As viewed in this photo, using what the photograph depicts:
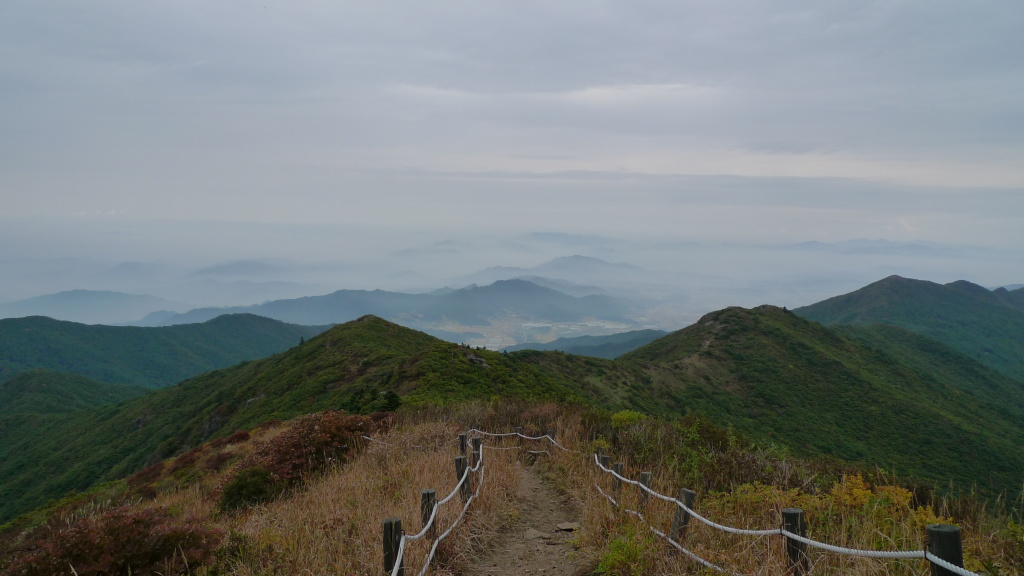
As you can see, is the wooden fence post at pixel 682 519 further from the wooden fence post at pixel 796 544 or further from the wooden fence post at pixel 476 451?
A: the wooden fence post at pixel 476 451

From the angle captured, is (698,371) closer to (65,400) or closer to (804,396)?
(804,396)

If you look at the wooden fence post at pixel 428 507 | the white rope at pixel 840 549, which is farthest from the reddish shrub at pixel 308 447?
the white rope at pixel 840 549

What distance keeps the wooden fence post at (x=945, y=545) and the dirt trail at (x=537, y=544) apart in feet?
13.1

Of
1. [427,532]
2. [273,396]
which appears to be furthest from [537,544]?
[273,396]

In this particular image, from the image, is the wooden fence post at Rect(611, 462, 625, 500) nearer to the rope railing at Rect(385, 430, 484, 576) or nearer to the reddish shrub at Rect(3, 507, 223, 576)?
the rope railing at Rect(385, 430, 484, 576)

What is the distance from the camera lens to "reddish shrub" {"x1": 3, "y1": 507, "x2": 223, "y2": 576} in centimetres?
519

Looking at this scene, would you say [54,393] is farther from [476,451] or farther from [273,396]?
[476,451]

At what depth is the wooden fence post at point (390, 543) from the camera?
15.7 feet

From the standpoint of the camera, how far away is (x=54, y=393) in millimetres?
149375

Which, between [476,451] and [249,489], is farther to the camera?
[249,489]

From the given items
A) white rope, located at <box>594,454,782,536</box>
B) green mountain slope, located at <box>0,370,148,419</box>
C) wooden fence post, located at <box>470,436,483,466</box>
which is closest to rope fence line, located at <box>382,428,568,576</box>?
wooden fence post, located at <box>470,436,483,466</box>

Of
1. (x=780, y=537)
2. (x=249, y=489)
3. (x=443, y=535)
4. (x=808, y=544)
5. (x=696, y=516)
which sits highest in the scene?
(x=808, y=544)

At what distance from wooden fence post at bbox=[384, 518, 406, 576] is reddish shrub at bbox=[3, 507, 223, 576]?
6.93 ft

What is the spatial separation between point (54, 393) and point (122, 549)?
196 metres
